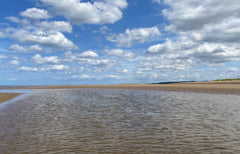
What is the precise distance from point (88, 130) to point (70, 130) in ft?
3.48

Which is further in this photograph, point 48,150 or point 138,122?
point 138,122

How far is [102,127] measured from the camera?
1112 centimetres

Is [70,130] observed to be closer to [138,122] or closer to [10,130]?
[10,130]

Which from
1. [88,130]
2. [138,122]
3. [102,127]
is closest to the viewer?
[88,130]

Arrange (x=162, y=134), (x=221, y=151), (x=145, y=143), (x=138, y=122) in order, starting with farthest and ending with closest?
(x=138, y=122)
(x=162, y=134)
(x=145, y=143)
(x=221, y=151)

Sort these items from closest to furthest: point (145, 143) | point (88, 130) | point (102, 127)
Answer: point (145, 143), point (88, 130), point (102, 127)

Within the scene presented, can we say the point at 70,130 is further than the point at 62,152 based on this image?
Yes

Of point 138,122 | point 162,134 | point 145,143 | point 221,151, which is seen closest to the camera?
point 221,151

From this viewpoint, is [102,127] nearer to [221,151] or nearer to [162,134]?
[162,134]

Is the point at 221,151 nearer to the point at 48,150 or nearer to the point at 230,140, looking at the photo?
the point at 230,140

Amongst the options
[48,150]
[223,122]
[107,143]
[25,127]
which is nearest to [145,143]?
[107,143]

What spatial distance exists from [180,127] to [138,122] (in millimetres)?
2777

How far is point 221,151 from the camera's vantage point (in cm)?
700

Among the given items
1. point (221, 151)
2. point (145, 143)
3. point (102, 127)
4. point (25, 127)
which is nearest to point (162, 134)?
point (145, 143)
